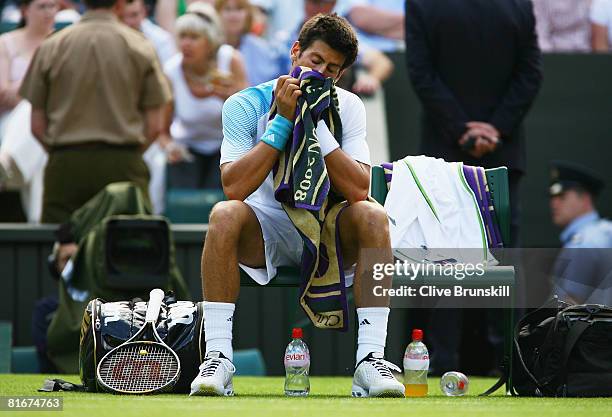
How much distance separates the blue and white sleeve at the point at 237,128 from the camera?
543 centimetres

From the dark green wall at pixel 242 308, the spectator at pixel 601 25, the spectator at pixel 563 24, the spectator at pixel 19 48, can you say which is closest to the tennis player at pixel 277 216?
the dark green wall at pixel 242 308

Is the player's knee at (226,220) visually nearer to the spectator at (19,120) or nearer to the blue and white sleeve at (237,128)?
the blue and white sleeve at (237,128)

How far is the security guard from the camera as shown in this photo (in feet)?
26.6

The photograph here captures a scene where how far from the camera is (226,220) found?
17.4 ft

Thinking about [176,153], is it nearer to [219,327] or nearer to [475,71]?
[475,71]

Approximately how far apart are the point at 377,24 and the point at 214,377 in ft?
18.5

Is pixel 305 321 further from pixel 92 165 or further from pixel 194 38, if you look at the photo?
pixel 194 38

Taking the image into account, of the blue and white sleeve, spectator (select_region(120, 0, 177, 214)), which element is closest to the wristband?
the blue and white sleeve

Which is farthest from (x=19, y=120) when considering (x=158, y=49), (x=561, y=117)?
(x=561, y=117)

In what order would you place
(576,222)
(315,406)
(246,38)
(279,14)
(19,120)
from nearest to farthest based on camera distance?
(315,406) < (576,222) < (19,120) < (246,38) < (279,14)

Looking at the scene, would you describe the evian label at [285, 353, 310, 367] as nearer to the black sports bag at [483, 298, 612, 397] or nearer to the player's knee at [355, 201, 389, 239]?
the player's knee at [355, 201, 389, 239]

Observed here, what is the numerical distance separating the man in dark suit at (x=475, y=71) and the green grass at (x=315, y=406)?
7.13ft

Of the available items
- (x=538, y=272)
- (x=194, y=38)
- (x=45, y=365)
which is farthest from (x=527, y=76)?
(x=45, y=365)

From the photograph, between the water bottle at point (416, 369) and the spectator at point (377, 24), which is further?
the spectator at point (377, 24)
